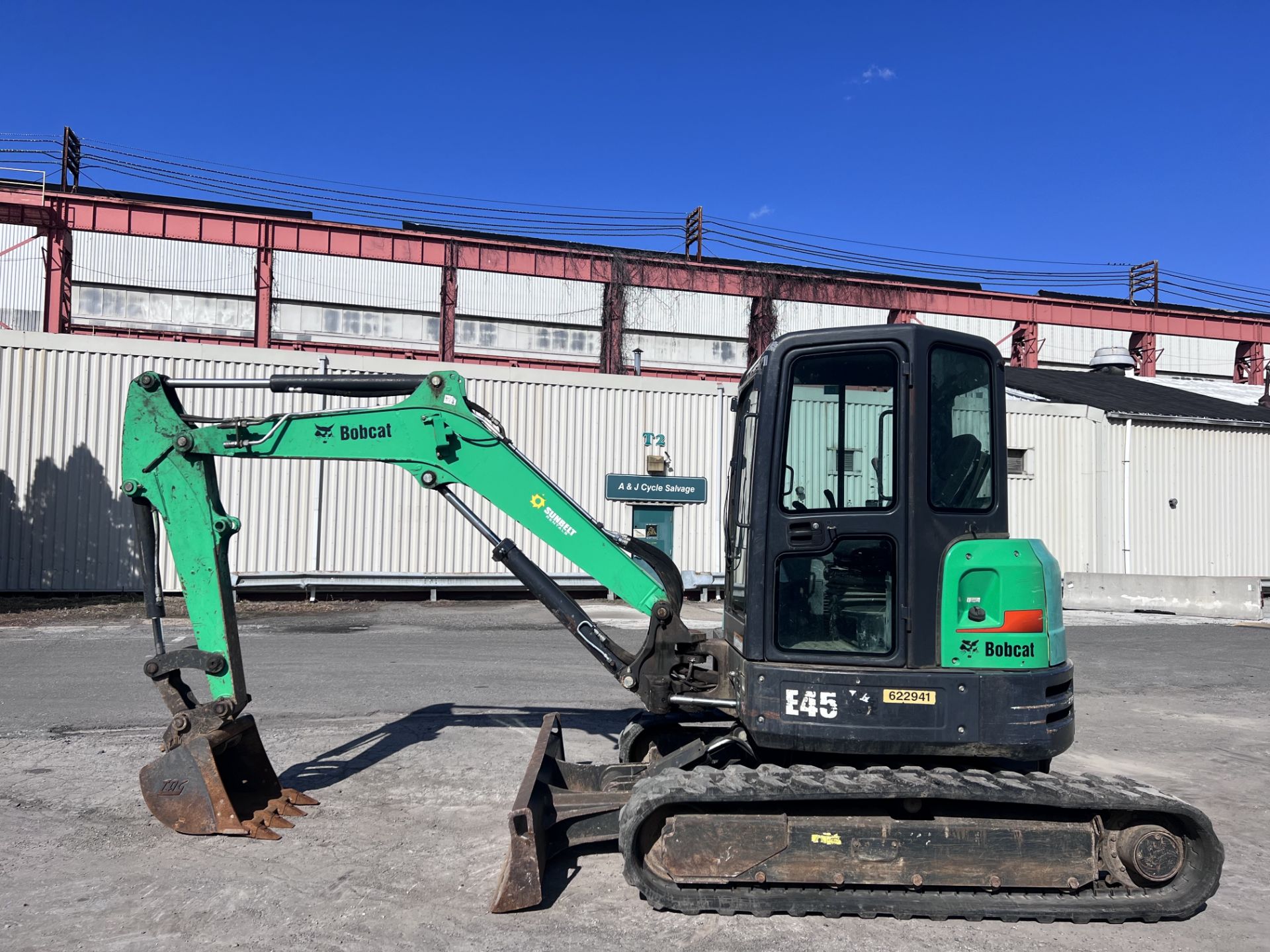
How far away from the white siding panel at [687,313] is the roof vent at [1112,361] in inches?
495

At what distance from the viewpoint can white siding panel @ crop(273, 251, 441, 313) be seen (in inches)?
1187

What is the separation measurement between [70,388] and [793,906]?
56.0ft

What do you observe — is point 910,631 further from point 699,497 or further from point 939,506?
point 699,497

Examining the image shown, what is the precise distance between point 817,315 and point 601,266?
342 inches

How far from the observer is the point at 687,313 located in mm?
33625

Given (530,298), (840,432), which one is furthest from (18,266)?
(840,432)

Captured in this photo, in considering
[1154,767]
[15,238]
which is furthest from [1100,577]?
[15,238]

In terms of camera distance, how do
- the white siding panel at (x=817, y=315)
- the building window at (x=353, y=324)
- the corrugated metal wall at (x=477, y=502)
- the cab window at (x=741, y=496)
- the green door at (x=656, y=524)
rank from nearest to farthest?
the cab window at (x=741, y=496), the corrugated metal wall at (x=477, y=502), the green door at (x=656, y=524), the building window at (x=353, y=324), the white siding panel at (x=817, y=315)

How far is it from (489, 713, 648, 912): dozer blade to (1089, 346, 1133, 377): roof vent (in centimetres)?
3169

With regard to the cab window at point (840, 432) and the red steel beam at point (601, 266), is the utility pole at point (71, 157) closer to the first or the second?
the red steel beam at point (601, 266)

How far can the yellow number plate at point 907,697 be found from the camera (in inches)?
182

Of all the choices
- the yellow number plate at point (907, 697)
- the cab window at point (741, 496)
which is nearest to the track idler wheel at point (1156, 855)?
the yellow number plate at point (907, 697)

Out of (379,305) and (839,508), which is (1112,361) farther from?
(839,508)

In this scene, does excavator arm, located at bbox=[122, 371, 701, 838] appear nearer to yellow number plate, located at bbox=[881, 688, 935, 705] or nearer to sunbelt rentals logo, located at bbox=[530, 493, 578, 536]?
sunbelt rentals logo, located at bbox=[530, 493, 578, 536]
